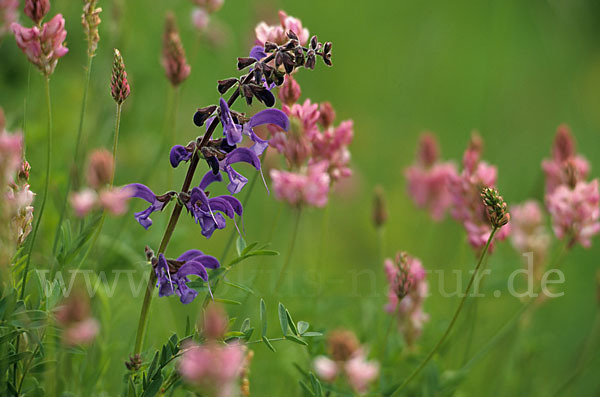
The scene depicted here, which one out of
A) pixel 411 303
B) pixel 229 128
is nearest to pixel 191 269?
pixel 229 128

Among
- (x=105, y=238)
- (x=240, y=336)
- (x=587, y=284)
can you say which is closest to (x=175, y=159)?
(x=240, y=336)

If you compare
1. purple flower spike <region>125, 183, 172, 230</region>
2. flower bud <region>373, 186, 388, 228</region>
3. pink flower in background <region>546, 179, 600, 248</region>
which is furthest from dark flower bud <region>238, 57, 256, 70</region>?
pink flower in background <region>546, 179, 600, 248</region>

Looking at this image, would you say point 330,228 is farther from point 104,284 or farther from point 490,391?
point 104,284

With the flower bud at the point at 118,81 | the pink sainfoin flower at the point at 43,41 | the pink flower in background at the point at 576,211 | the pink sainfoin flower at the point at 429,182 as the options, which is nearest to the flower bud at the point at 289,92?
the flower bud at the point at 118,81

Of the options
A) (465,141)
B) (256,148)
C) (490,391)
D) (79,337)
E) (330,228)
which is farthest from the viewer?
(465,141)

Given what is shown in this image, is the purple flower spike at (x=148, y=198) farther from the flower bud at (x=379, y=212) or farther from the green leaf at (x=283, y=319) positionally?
the flower bud at (x=379, y=212)

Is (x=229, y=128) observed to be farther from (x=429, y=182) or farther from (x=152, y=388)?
(x=429, y=182)
